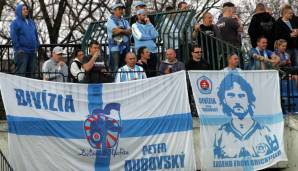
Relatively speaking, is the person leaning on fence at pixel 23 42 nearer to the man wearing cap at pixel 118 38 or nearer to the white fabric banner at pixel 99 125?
the man wearing cap at pixel 118 38

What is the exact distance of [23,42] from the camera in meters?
14.9

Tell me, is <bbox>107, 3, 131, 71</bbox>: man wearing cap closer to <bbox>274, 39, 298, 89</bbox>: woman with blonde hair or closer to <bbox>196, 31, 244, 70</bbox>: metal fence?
<bbox>196, 31, 244, 70</bbox>: metal fence

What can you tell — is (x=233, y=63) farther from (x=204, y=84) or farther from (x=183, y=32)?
(x=183, y=32)

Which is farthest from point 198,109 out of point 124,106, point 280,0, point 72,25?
point 280,0

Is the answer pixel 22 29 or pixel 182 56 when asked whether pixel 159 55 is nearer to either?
pixel 182 56

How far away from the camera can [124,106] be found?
526 inches

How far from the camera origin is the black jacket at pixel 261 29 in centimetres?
1675

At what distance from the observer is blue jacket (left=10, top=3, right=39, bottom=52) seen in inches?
586

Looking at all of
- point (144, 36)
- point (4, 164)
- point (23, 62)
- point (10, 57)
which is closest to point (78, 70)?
point (23, 62)

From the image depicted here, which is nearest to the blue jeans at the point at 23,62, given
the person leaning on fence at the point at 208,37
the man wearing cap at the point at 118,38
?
the man wearing cap at the point at 118,38

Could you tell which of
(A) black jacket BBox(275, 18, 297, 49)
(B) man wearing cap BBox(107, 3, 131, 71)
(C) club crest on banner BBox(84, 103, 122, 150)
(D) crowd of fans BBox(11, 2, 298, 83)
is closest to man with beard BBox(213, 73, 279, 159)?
(D) crowd of fans BBox(11, 2, 298, 83)

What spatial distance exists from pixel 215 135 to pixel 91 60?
2.39m

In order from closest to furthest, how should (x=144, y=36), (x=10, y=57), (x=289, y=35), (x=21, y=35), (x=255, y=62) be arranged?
(x=21, y=35), (x=144, y=36), (x=255, y=62), (x=289, y=35), (x=10, y=57)

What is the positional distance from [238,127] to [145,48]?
2167 millimetres
